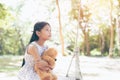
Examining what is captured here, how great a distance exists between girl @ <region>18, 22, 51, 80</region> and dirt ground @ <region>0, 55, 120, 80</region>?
237cm

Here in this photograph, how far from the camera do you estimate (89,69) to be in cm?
420

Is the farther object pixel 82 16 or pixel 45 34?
pixel 82 16

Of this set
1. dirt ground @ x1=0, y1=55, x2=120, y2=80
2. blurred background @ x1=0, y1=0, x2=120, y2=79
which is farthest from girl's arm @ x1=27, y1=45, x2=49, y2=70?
blurred background @ x1=0, y1=0, x2=120, y2=79

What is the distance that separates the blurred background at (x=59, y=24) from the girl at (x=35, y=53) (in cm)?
260

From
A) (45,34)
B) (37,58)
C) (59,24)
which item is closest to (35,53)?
(37,58)

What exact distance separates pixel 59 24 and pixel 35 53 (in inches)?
112

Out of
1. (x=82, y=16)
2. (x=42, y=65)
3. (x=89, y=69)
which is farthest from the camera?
(x=82, y=16)

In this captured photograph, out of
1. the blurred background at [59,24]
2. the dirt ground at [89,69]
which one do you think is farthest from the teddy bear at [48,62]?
the blurred background at [59,24]

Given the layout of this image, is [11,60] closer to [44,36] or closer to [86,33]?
[86,33]

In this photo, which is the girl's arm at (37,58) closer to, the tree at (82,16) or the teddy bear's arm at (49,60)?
the teddy bear's arm at (49,60)

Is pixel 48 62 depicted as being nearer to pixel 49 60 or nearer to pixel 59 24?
pixel 49 60

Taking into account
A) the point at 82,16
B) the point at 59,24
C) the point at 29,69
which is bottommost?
the point at 29,69

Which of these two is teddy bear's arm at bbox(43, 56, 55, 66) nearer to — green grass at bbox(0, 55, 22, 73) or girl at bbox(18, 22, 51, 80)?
girl at bbox(18, 22, 51, 80)

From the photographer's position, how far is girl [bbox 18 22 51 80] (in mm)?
1571
